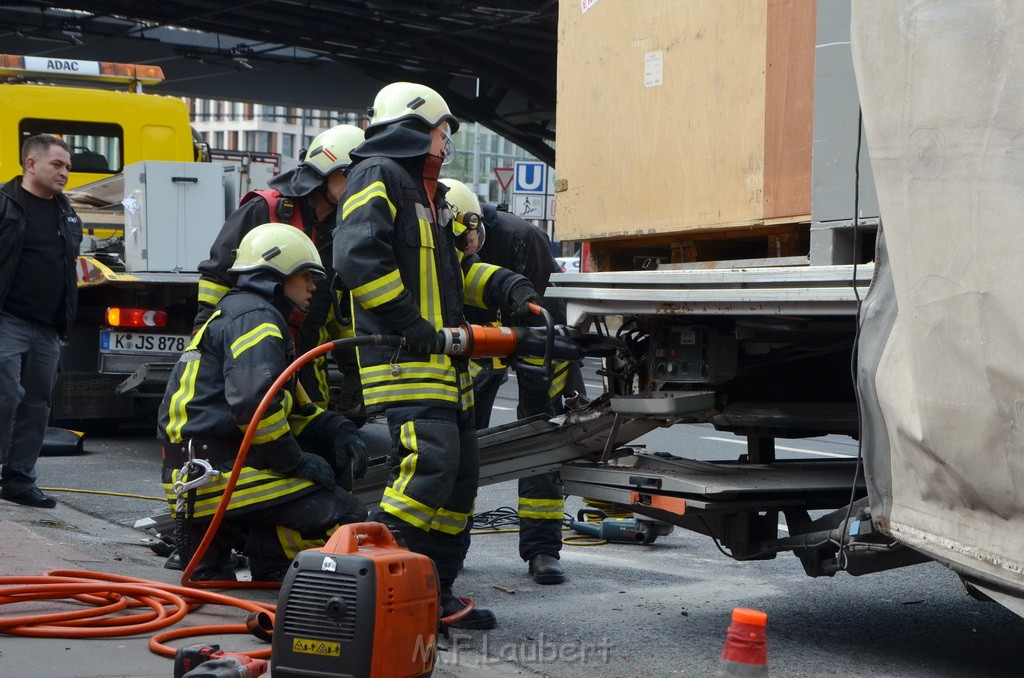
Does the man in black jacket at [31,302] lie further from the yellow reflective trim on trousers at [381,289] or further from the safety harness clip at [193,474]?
the yellow reflective trim on trousers at [381,289]

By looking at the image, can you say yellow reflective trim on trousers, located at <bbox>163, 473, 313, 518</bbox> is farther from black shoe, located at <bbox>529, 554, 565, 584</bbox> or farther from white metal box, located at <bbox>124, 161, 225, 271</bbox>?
white metal box, located at <bbox>124, 161, 225, 271</bbox>

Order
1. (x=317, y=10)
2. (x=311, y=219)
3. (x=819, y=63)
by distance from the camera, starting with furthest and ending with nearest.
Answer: (x=317, y=10)
(x=311, y=219)
(x=819, y=63)

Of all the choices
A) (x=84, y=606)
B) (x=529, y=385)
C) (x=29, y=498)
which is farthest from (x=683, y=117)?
(x=29, y=498)

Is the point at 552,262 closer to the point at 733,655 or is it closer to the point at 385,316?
the point at 385,316

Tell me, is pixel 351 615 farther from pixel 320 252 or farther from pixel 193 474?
pixel 320 252

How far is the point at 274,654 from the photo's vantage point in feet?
10.4

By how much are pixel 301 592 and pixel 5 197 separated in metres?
4.23

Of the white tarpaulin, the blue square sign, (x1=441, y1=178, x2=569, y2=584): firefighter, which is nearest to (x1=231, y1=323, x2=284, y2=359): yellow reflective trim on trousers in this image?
(x1=441, y1=178, x2=569, y2=584): firefighter

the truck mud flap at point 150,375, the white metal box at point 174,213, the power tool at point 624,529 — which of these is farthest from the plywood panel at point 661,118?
the white metal box at point 174,213

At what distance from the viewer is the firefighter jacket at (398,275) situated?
4.32 m

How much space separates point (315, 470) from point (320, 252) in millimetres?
1258

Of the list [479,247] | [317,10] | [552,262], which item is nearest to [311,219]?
[479,247]

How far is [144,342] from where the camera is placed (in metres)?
8.66

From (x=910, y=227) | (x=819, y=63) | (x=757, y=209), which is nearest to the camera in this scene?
(x=910, y=227)
